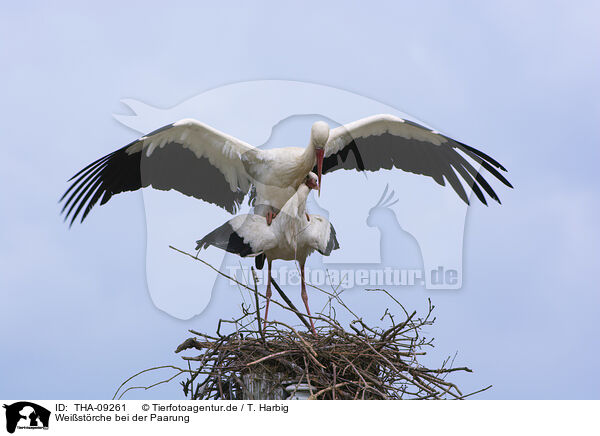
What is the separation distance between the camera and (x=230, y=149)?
12.5ft

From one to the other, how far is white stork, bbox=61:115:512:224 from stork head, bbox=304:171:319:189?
33 mm

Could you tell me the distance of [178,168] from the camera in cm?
394

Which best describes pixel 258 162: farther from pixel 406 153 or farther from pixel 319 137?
pixel 406 153

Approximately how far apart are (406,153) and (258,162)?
0.99 m

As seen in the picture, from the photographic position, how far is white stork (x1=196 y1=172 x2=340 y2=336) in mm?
3537

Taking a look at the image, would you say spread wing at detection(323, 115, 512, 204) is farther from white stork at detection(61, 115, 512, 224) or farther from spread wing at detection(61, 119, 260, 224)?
spread wing at detection(61, 119, 260, 224)

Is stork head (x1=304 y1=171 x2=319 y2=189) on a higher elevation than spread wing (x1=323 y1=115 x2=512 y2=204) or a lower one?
lower
